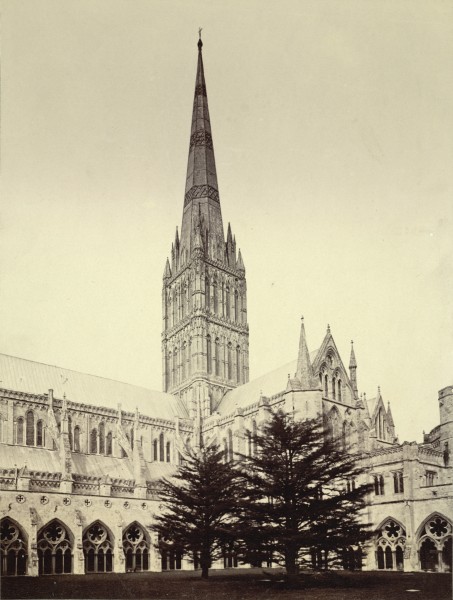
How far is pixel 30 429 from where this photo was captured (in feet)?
132

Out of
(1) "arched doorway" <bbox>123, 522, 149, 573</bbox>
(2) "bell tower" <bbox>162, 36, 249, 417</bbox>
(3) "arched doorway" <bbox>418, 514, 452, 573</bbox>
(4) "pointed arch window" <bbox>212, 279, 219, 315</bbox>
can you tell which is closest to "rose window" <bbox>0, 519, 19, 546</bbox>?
(1) "arched doorway" <bbox>123, 522, 149, 573</bbox>

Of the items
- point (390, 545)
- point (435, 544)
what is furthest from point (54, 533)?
point (435, 544)

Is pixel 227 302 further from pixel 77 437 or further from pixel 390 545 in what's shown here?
pixel 390 545

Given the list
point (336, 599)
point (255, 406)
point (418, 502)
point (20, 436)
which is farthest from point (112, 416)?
point (336, 599)

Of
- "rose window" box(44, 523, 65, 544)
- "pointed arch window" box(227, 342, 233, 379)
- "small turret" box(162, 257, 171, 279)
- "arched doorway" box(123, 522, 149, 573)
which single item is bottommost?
"arched doorway" box(123, 522, 149, 573)

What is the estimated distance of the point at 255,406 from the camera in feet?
148

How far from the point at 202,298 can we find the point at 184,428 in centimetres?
1128

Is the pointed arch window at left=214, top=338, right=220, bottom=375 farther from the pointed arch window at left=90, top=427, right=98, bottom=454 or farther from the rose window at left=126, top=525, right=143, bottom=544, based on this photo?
the rose window at left=126, top=525, right=143, bottom=544

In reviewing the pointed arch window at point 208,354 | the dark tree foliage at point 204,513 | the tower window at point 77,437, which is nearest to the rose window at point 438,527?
the dark tree foliage at point 204,513

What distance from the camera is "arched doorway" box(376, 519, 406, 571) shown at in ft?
112

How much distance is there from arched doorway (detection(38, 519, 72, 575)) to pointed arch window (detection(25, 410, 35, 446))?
7.04 meters

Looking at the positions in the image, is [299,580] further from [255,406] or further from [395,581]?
[255,406]

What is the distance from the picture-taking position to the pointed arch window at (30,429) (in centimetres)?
3994

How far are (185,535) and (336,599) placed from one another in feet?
33.3
